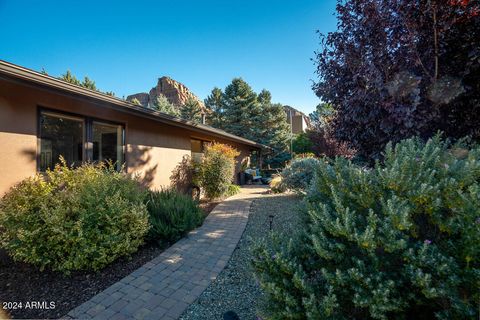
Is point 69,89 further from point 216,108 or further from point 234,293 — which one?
point 216,108

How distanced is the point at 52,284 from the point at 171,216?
2.03m

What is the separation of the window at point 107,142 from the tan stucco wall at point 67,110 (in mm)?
195

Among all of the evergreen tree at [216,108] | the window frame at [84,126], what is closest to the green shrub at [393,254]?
the window frame at [84,126]

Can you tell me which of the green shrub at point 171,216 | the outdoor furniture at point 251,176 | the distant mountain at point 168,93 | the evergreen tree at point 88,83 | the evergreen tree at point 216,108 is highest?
the distant mountain at point 168,93

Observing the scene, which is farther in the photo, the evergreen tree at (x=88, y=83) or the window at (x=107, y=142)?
the evergreen tree at (x=88, y=83)

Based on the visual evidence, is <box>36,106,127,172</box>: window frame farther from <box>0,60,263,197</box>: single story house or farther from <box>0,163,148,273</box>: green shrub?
<box>0,163,148,273</box>: green shrub

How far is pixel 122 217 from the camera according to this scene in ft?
11.3

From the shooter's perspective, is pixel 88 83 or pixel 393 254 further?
pixel 88 83

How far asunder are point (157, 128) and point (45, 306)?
5338 millimetres

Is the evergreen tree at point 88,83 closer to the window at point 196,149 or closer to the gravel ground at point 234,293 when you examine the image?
the window at point 196,149

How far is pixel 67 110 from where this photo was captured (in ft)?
15.1

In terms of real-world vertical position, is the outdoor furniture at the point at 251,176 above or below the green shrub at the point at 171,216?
above

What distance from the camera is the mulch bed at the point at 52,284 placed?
2.60 m

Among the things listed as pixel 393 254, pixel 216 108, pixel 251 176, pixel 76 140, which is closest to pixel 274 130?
pixel 216 108
